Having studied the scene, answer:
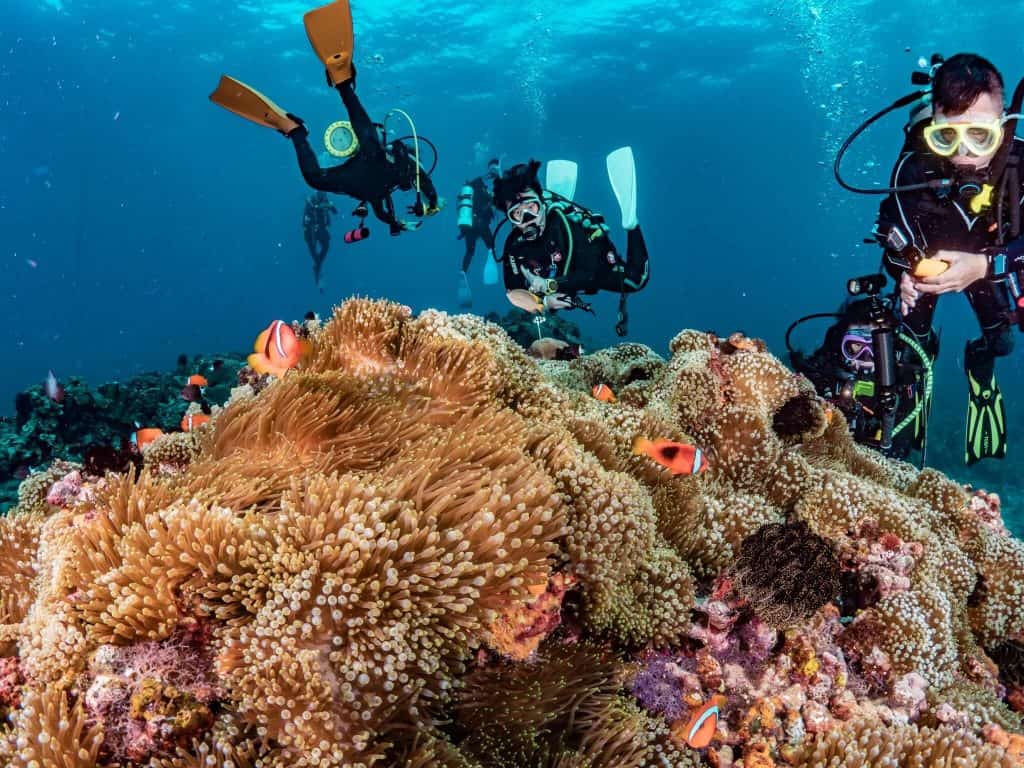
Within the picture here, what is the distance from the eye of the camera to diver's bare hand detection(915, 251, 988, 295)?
4848 mm

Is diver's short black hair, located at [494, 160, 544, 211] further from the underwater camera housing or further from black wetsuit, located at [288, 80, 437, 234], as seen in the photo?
the underwater camera housing

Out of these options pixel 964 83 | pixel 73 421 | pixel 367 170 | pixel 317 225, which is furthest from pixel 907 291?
pixel 317 225

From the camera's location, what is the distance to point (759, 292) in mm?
102250

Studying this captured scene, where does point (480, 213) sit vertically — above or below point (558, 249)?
above

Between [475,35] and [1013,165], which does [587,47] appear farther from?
[1013,165]

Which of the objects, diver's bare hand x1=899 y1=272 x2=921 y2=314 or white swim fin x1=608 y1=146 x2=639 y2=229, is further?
white swim fin x1=608 y1=146 x2=639 y2=229

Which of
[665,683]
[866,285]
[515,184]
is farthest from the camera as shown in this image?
[515,184]

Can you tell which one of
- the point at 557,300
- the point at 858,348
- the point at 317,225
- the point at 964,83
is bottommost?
the point at 858,348

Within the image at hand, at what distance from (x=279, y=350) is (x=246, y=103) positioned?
6392 mm

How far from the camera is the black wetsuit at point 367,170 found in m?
8.50

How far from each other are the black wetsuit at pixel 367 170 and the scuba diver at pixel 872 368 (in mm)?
5950

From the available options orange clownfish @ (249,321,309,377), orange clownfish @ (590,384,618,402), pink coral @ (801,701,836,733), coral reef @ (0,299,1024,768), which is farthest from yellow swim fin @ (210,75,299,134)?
pink coral @ (801,701,836,733)

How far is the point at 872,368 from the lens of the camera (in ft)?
19.1

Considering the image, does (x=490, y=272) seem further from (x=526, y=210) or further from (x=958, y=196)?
(x=958, y=196)
